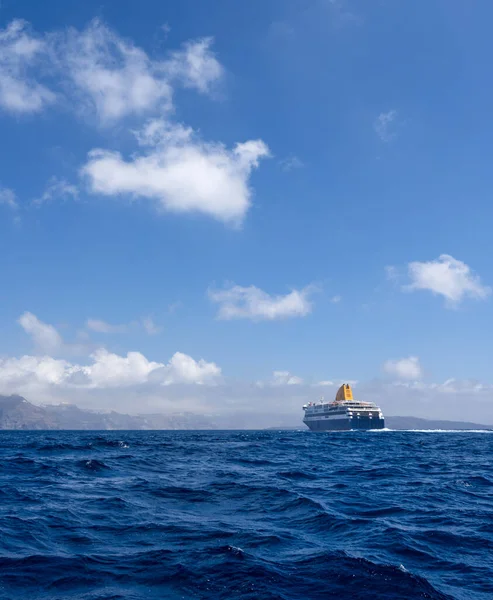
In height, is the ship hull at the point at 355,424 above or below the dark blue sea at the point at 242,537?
below

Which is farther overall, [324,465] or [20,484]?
[324,465]

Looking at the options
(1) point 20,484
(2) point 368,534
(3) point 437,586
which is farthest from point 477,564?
(1) point 20,484

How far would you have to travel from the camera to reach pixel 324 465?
37.6m

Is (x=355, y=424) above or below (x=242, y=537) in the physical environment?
below

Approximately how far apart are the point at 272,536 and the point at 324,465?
78.2 ft

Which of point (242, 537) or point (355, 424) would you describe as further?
point (355, 424)

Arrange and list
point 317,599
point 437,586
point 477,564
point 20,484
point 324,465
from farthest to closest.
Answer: point 324,465 < point 20,484 < point 477,564 < point 437,586 < point 317,599

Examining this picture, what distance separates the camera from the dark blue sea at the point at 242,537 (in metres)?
11.0

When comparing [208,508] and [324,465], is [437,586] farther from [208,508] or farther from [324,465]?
[324,465]

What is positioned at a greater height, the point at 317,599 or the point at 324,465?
the point at 317,599

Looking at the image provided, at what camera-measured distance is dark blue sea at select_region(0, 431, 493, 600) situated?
11016 mm

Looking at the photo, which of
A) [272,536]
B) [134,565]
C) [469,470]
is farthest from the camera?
[469,470]

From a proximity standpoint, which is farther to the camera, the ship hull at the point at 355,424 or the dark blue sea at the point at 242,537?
the ship hull at the point at 355,424

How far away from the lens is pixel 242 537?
15.1 metres
